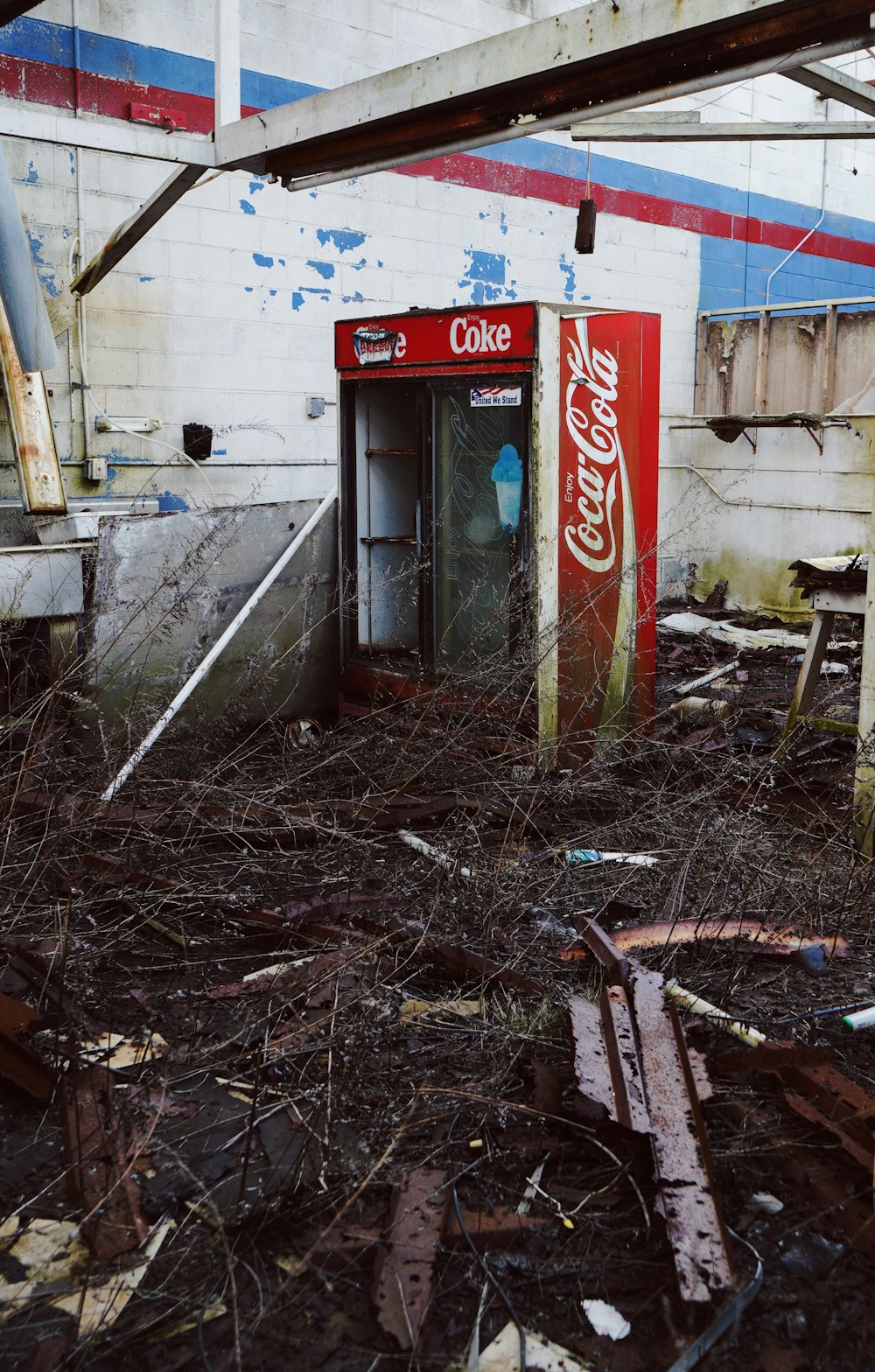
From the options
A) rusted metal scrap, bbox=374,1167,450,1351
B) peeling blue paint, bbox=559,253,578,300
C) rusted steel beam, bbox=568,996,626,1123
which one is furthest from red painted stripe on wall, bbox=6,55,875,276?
rusted metal scrap, bbox=374,1167,450,1351

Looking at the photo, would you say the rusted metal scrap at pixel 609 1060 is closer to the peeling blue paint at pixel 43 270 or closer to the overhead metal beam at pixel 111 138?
the overhead metal beam at pixel 111 138

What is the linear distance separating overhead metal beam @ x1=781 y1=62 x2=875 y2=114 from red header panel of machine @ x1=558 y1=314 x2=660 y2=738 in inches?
50.7

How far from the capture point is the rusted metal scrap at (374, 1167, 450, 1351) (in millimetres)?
2090

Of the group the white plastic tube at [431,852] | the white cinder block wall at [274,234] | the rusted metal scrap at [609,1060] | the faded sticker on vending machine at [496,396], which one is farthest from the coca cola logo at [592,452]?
the rusted metal scrap at [609,1060]

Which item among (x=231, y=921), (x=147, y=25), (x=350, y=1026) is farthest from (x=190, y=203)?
(x=350, y=1026)

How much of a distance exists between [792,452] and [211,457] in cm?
535

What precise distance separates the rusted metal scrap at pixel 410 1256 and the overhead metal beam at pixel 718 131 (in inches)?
175

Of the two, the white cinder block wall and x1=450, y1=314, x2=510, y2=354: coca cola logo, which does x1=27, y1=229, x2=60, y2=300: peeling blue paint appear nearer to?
the white cinder block wall

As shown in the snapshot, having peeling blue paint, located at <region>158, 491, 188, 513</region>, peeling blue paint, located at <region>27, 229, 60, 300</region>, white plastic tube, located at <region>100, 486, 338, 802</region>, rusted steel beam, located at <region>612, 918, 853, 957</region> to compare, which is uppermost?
peeling blue paint, located at <region>27, 229, 60, 300</region>

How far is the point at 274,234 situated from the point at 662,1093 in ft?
22.1

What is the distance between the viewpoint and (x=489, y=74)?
153 inches

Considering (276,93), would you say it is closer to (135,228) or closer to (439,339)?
(135,228)

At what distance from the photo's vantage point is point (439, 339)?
18.7 ft

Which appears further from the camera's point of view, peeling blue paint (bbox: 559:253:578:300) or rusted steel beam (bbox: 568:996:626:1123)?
peeling blue paint (bbox: 559:253:578:300)
